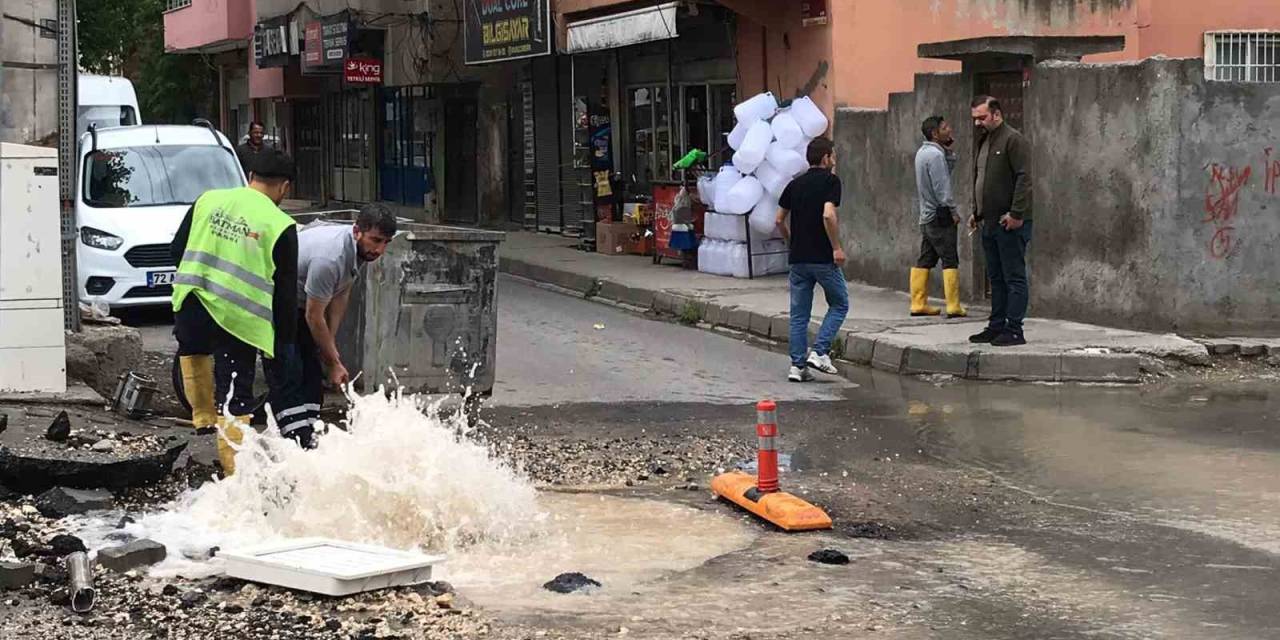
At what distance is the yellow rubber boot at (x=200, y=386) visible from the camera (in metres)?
8.02

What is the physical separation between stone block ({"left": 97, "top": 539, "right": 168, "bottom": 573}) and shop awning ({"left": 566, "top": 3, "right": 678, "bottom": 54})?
1390 centimetres

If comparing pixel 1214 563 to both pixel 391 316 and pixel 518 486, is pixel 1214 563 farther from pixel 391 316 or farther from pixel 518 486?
pixel 391 316

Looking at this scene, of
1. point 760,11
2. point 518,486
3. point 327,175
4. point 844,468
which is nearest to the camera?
point 518,486

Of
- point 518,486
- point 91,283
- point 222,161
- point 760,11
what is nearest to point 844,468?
point 518,486

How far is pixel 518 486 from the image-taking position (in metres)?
7.38

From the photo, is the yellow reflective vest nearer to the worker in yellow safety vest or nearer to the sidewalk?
the worker in yellow safety vest

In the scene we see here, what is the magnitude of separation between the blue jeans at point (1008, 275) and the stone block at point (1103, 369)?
71 cm

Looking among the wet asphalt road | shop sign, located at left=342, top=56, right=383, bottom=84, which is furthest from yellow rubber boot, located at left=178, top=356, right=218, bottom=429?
shop sign, located at left=342, top=56, right=383, bottom=84

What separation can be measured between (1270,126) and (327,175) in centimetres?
2954

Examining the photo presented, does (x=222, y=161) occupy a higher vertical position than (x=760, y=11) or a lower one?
lower

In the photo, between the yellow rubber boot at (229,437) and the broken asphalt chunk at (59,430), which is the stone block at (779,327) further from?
the broken asphalt chunk at (59,430)

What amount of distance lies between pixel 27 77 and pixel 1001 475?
665 centimetres

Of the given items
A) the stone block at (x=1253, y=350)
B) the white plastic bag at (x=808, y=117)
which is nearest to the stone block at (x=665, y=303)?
the white plastic bag at (x=808, y=117)

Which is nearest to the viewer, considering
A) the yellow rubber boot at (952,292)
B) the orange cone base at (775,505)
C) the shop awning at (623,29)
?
the orange cone base at (775,505)
